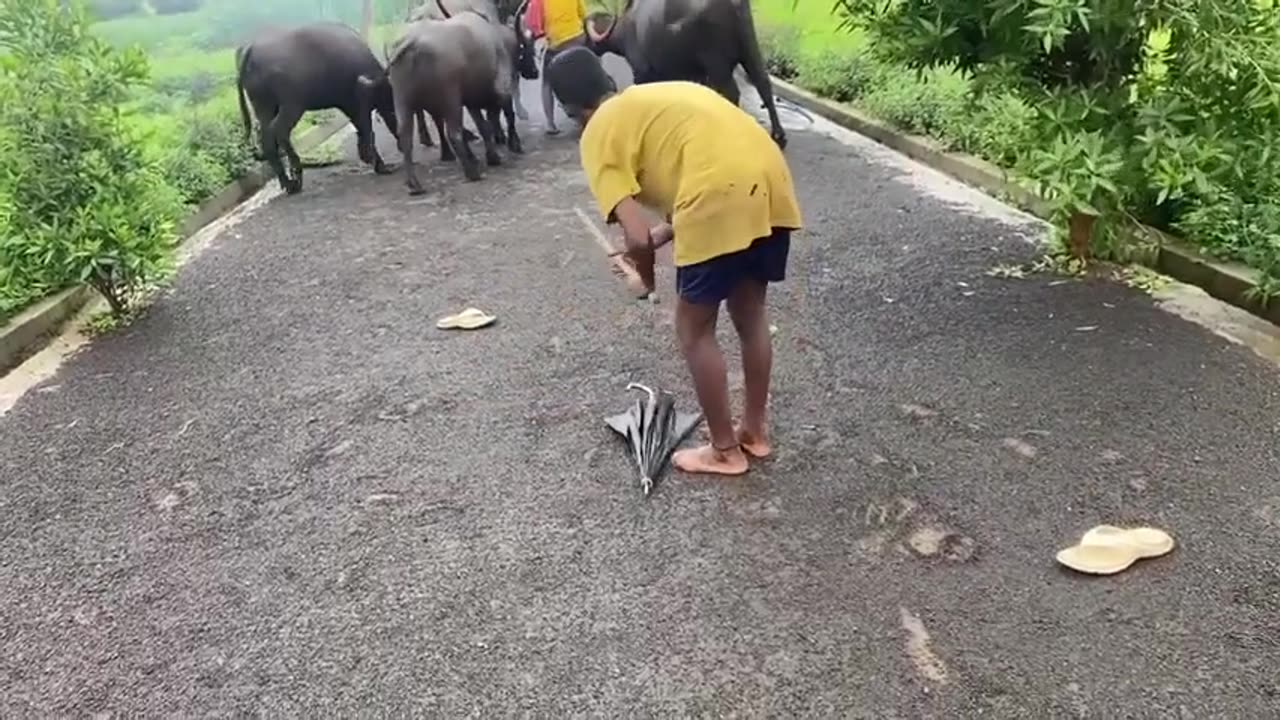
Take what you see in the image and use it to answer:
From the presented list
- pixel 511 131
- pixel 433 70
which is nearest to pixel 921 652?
pixel 433 70

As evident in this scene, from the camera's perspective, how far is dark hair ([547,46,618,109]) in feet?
11.3

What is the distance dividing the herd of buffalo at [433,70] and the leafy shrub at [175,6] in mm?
870

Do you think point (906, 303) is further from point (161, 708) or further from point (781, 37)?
point (781, 37)

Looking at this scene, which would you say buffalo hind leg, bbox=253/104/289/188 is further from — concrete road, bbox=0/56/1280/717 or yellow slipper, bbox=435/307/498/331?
yellow slipper, bbox=435/307/498/331

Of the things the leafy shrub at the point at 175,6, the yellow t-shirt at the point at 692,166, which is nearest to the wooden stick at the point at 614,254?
the yellow t-shirt at the point at 692,166

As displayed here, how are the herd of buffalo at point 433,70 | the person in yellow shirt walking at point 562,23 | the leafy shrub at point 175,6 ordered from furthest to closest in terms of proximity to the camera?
the person in yellow shirt walking at point 562,23, the leafy shrub at point 175,6, the herd of buffalo at point 433,70

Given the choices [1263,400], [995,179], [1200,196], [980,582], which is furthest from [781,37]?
[980,582]

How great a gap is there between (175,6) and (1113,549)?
815cm

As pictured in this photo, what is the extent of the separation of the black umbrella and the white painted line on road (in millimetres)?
962

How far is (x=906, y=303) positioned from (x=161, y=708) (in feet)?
11.0

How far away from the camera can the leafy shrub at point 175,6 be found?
8531 millimetres

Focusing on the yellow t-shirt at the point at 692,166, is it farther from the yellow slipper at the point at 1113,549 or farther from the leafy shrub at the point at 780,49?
the leafy shrub at the point at 780,49

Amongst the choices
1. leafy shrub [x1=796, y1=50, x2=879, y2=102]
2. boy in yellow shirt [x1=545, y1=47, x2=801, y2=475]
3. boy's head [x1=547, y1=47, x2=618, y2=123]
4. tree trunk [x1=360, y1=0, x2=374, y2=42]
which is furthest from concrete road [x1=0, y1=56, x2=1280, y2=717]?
tree trunk [x1=360, y1=0, x2=374, y2=42]

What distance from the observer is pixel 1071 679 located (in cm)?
255
